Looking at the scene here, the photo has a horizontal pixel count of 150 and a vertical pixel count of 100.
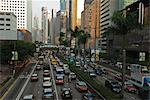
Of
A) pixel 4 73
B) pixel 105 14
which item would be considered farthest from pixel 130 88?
pixel 105 14

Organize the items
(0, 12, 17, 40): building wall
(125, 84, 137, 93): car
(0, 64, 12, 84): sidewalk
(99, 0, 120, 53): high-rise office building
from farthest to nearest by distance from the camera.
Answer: (99, 0, 120, 53): high-rise office building → (0, 12, 17, 40): building wall → (0, 64, 12, 84): sidewalk → (125, 84, 137, 93): car

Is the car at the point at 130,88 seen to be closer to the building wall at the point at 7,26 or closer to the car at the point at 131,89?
the car at the point at 131,89

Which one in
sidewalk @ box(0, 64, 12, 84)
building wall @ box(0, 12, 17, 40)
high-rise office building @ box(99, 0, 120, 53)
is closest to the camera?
sidewalk @ box(0, 64, 12, 84)

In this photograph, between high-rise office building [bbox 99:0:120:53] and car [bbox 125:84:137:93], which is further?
high-rise office building [bbox 99:0:120:53]

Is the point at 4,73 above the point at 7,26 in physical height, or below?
below

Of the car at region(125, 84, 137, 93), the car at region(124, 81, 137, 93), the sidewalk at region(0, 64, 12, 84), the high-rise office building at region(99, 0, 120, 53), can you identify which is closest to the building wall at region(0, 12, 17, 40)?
the sidewalk at region(0, 64, 12, 84)

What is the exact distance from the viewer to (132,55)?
107812mm

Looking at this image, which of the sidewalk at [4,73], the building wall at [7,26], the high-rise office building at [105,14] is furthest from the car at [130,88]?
the high-rise office building at [105,14]

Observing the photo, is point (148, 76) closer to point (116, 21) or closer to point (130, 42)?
point (116, 21)

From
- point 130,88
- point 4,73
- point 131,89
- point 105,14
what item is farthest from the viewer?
point 105,14

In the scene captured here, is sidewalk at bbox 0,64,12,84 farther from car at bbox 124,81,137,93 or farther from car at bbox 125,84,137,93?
car at bbox 125,84,137,93

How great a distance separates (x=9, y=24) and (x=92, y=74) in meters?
78.7

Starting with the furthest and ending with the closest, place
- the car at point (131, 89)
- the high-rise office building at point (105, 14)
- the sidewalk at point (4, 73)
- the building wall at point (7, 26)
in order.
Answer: the high-rise office building at point (105, 14)
the building wall at point (7, 26)
the sidewalk at point (4, 73)
the car at point (131, 89)

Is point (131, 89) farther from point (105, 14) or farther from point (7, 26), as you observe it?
point (105, 14)
